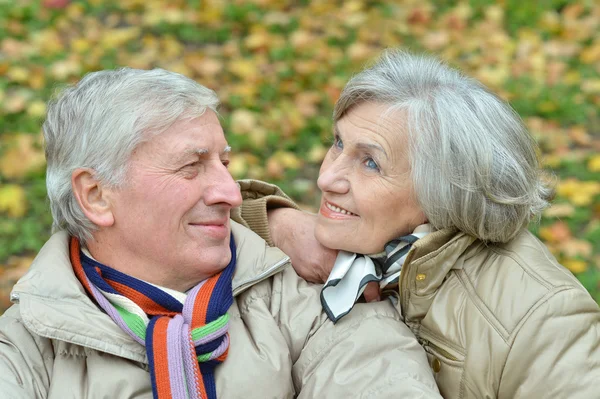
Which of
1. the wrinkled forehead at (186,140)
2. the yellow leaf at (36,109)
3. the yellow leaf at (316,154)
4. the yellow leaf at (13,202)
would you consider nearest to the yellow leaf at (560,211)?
the yellow leaf at (316,154)

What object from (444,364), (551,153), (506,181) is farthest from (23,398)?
(551,153)

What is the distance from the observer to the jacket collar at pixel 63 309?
2393mm

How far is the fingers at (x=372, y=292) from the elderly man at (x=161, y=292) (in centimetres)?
6

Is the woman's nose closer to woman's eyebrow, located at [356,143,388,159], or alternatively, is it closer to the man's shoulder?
woman's eyebrow, located at [356,143,388,159]

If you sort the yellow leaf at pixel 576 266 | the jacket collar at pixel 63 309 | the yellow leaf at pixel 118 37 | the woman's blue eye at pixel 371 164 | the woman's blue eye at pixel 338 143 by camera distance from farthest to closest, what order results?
the yellow leaf at pixel 118 37 → the yellow leaf at pixel 576 266 → the woman's blue eye at pixel 338 143 → the woman's blue eye at pixel 371 164 → the jacket collar at pixel 63 309

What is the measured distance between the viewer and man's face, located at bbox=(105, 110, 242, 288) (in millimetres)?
2643

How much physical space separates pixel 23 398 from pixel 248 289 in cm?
86

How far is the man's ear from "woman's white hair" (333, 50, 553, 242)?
3.38 feet

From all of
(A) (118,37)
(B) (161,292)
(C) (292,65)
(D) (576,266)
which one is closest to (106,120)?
(B) (161,292)

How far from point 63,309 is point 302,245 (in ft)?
3.15

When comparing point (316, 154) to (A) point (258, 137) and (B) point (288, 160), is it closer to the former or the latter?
(B) point (288, 160)

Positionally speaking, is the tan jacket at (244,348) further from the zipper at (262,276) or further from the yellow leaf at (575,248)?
the yellow leaf at (575,248)

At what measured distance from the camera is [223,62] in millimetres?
6699

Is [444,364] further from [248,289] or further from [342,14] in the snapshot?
Result: [342,14]
